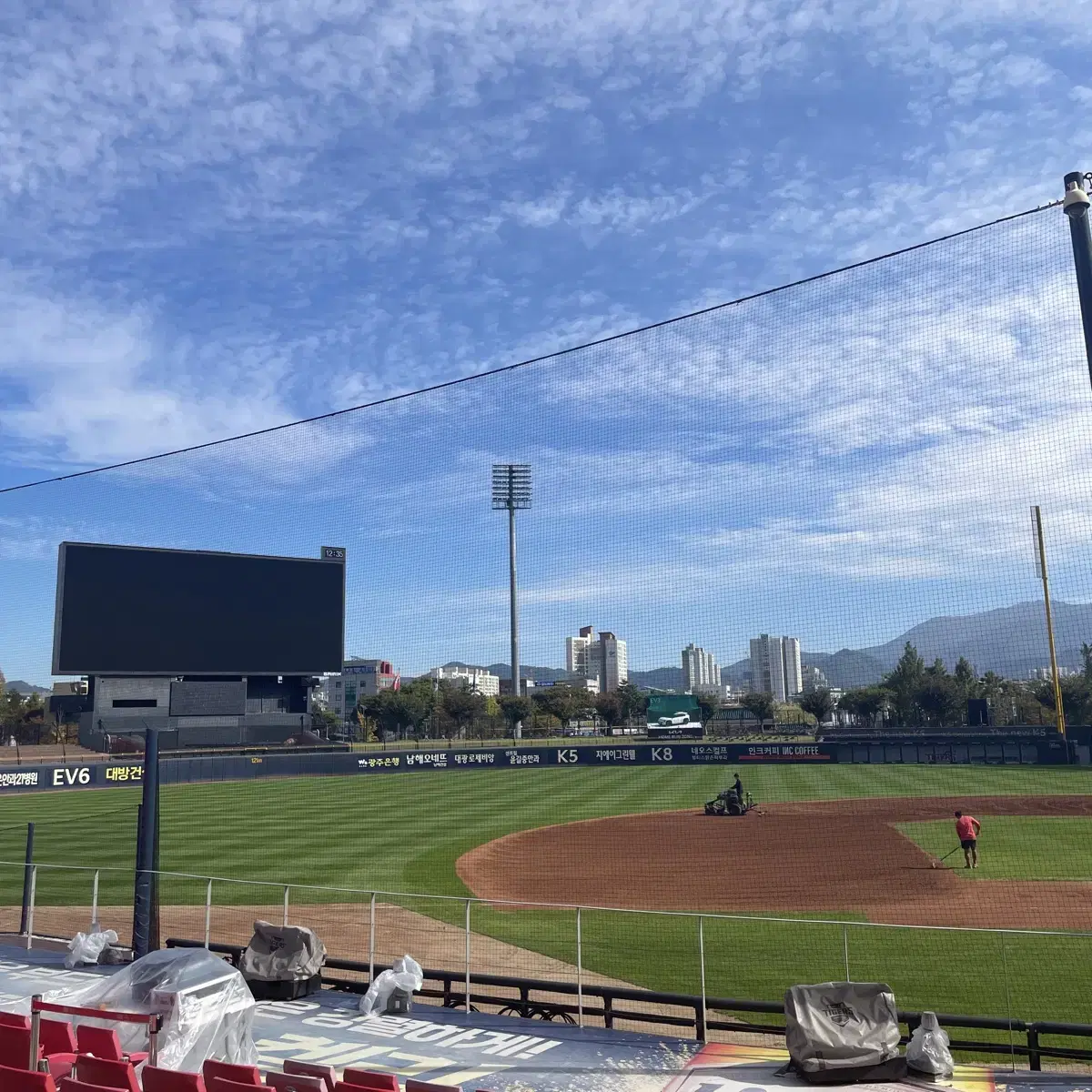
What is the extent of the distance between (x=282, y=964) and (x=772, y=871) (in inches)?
531

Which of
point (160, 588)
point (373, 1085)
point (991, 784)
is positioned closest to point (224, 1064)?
point (373, 1085)

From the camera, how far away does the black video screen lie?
50.5 meters

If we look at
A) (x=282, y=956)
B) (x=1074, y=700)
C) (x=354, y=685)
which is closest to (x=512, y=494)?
(x=282, y=956)

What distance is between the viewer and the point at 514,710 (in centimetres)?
7338

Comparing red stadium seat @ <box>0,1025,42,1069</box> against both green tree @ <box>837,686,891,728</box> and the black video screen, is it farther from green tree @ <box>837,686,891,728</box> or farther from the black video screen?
the black video screen

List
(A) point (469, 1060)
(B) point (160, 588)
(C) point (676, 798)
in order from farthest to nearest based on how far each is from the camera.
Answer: (B) point (160, 588), (C) point (676, 798), (A) point (469, 1060)

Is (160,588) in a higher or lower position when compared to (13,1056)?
higher

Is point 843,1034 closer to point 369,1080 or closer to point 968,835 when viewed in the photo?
point 369,1080

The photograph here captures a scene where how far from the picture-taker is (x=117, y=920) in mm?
16312

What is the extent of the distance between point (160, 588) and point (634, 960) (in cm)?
4547

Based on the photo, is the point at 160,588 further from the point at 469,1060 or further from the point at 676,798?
the point at 469,1060

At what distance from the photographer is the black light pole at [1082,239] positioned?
7020 mm

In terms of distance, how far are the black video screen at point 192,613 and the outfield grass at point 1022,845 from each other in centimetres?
3875

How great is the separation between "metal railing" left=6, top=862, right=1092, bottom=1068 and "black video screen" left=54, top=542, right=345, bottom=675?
35.1m
